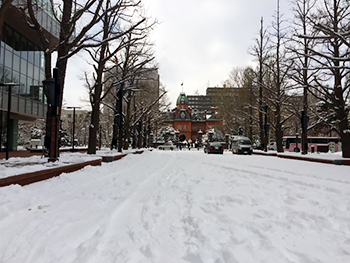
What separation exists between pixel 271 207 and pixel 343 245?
5.40ft

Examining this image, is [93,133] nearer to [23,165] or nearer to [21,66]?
[23,165]

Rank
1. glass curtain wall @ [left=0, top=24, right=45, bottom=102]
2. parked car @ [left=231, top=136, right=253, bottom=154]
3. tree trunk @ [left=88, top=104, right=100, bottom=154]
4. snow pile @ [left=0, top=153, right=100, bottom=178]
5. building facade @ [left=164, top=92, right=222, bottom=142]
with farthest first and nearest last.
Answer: building facade @ [left=164, top=92, right=222, bottom=142]
parked car @ [left=231, top=136, right=253, bottom=154]
glass curtain wall @ [left=0, top=24, right=45, bottom=102]
tree trunk @ [left=88, top=104, right=100, bottom=154]
snow pile @ [left=0, top=153, right=100, bottom=178]

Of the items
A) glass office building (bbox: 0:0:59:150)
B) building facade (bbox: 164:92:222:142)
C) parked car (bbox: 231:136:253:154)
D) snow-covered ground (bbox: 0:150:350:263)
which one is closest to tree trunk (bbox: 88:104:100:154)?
glass office building (bbox: 0:0:59:150)

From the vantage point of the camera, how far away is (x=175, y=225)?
13.3ft

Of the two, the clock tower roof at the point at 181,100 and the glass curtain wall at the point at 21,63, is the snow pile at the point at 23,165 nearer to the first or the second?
the glass curtain wall at the point at 21,63

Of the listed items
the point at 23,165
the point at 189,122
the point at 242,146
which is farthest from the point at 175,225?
the point at 189,122

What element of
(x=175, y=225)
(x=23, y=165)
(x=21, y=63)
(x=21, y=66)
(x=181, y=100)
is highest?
(x=181, y=100)

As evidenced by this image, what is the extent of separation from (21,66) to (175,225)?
25.3m

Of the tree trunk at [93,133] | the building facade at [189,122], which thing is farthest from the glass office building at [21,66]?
the building facade at [189,122]

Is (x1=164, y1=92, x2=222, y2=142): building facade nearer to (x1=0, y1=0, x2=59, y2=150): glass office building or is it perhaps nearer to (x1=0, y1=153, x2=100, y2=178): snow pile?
(x1=0, y1=0, x2=59, y2=150): glass office building

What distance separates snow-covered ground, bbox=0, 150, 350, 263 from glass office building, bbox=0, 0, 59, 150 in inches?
707

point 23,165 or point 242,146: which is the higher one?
point 242,146

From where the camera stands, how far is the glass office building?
69.7 feet

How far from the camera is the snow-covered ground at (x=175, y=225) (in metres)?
3.06
